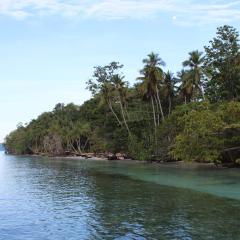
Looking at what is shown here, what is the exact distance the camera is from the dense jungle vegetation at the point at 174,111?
48.3 m

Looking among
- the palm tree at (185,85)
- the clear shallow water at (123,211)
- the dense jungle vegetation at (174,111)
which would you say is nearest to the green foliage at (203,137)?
the dense jungle vegetation at (174,111)

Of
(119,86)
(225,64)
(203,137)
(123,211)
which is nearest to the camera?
(123,211)

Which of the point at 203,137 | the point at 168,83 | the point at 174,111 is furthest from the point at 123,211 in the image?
the point at 168,83

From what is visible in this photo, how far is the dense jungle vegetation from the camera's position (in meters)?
48.3

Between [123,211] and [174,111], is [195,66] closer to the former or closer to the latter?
[174,111]

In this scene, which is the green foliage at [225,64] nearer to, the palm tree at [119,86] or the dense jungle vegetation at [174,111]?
the dense jungle vegetation at [174,111]

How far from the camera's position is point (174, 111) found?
6303cm

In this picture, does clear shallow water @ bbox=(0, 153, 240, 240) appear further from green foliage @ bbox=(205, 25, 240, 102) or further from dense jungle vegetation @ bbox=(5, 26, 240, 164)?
green foliage @ bbox=(205, 25, 240, 102)

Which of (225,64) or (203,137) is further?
(225,64)

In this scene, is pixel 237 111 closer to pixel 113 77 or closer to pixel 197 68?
pixel 197 68

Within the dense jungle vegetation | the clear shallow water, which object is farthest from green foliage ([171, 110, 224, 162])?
the clear shallow water

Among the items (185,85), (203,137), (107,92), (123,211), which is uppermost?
(107,92)

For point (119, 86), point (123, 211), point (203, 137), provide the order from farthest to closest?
1. point (119, 86)
2. point (203, 137)
3. point (123, 211)

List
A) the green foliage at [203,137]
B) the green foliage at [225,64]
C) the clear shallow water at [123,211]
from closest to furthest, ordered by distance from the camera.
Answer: the clear shallow water at [123,211], the green foliage at [203,137], the green foliage at [225,64]
